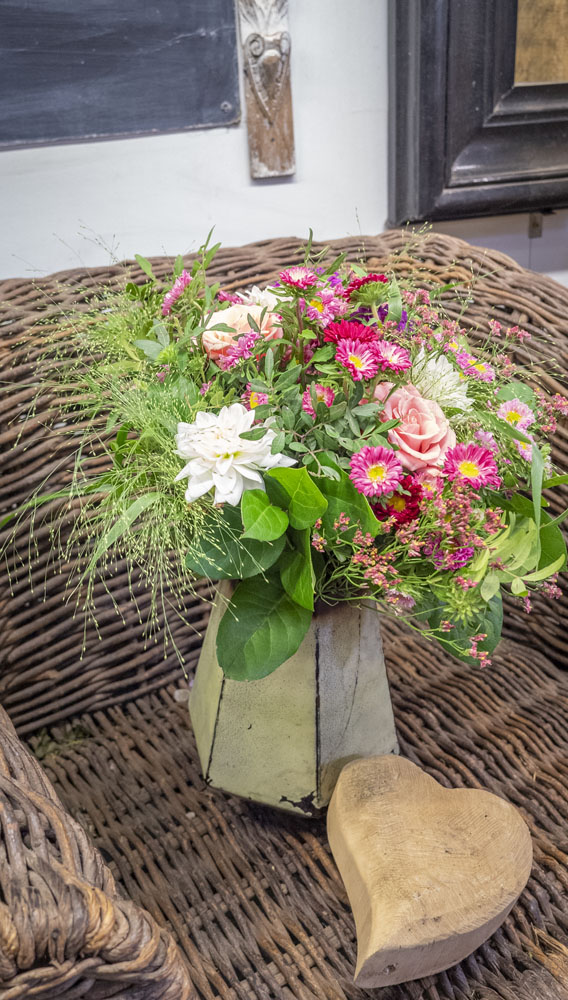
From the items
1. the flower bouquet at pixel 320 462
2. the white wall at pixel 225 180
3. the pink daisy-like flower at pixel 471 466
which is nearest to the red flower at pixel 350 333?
the flower bouquet at pixel 320 462

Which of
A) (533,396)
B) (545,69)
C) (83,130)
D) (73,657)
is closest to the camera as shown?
(533,396)

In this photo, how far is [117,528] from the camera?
56 cm

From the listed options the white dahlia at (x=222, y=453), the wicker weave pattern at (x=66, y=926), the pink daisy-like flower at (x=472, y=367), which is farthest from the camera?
the pink daisy-like flower at (x=472, y=367)

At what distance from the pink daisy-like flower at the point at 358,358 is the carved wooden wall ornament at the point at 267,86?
0.79 m

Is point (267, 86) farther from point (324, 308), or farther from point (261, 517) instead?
point (261, 517)

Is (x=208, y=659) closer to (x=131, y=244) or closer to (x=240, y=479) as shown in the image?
(x=240, y=479)

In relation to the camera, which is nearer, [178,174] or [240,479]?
[240,479]

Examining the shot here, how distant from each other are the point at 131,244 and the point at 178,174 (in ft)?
0.42

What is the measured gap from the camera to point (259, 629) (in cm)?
63

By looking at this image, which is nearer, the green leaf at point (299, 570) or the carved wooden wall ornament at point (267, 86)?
the green leaf at point (299, 570)

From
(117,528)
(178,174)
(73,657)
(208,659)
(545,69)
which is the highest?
(545,69)

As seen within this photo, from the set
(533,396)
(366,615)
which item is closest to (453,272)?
(533,396)

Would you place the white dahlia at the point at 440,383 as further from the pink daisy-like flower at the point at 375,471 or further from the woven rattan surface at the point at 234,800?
the woven rattan surface at the point at 234,800

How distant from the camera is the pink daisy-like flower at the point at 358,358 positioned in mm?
551
